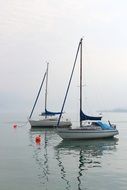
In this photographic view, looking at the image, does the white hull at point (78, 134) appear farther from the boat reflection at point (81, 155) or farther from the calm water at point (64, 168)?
the calm water at point (64, 168)

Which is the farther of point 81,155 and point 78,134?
point 78,134

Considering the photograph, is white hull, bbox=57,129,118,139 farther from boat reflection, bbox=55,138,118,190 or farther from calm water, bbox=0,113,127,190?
calm water, bbox=0,113,127,190

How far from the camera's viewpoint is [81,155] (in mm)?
39000

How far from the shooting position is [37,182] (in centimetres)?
2509

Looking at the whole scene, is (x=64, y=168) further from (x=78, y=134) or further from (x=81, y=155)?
(x=78, y=134)

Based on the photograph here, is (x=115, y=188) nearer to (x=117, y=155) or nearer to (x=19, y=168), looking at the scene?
(x=19, y=168)

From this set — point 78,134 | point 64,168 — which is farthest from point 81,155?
point 78,134

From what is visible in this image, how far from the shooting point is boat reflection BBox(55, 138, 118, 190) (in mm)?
27514

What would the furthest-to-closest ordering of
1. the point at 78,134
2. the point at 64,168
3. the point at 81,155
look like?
the point at 78,134 → the point at 81,155 → the point at 64,168

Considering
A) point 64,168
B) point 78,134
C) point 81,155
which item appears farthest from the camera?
point 78,134

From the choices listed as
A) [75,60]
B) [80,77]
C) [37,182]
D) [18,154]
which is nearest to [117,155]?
[18,154]

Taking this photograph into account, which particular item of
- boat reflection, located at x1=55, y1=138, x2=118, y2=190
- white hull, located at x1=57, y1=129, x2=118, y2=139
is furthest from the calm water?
white hull, located at x1=57, y1=129, x2=118, y2=139

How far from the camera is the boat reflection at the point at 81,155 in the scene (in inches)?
→ 1083

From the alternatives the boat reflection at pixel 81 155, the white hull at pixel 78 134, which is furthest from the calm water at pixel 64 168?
the white hull at pixel 78 134
